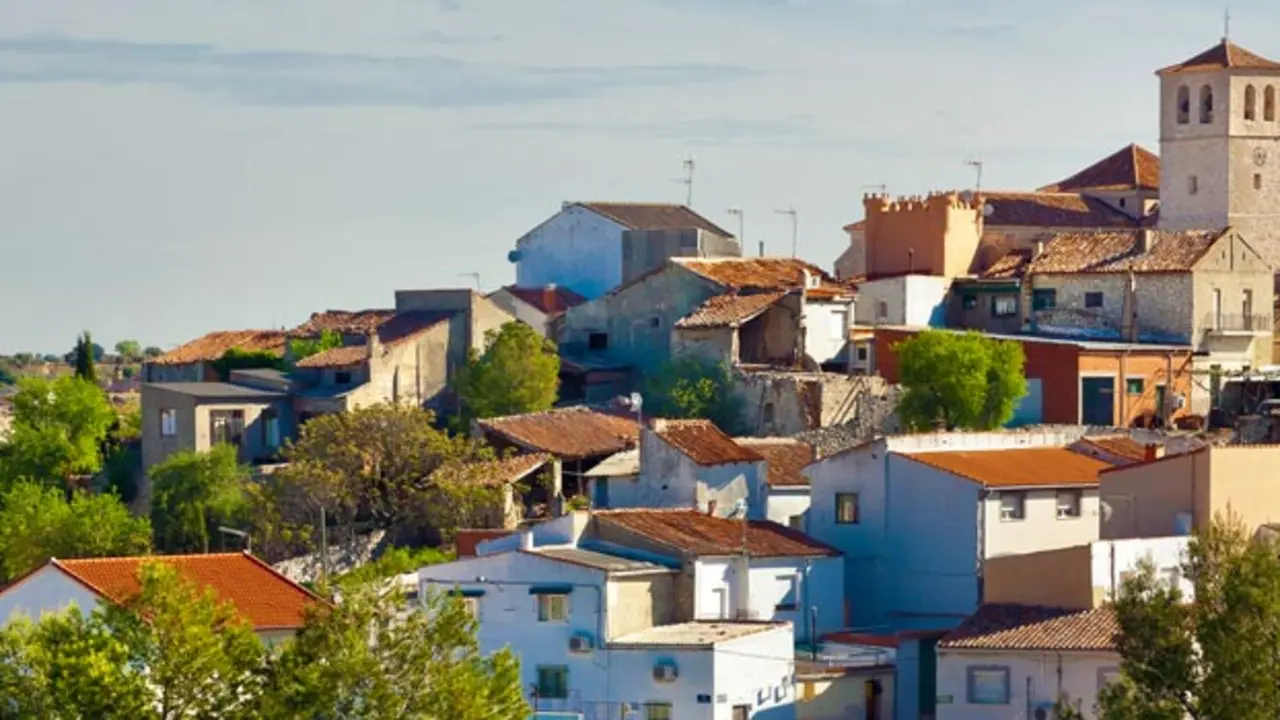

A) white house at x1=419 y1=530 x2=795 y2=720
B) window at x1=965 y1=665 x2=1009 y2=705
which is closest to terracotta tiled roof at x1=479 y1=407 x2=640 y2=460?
white house at x1=419 y1=530 x2=795 y2=720

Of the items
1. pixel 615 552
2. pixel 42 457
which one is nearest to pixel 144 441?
pixel 42 457

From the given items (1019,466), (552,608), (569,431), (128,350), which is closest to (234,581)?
(552,608)

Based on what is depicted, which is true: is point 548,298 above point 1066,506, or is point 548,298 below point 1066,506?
above

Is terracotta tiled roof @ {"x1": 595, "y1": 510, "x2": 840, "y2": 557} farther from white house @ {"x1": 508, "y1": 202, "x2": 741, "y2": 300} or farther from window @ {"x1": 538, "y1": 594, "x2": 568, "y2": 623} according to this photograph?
white house @ {"x1": 508, "y1": 202, "x2": 741, "y2": 300}

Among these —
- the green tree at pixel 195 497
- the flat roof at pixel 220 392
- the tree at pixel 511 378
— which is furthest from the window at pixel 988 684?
the flat roof at pixel 220 392

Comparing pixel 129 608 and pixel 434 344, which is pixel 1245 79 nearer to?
pixel 434 344

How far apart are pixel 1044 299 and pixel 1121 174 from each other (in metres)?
10.3

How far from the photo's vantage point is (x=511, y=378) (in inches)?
2788

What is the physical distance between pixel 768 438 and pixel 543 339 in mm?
6890

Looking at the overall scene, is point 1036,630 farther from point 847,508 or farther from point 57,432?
point 57,432

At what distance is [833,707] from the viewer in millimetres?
51750

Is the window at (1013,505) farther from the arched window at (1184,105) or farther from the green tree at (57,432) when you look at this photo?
the arched window at (1184,105)

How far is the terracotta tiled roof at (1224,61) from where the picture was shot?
8119 cm

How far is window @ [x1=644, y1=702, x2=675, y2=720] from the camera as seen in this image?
5059cm
